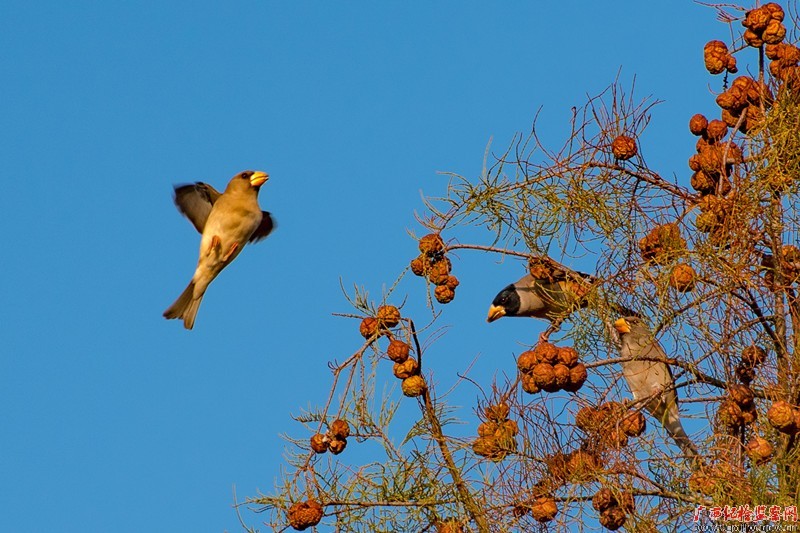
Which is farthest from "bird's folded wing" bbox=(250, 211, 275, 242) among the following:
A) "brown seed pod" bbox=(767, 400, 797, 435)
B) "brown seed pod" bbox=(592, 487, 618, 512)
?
"brown seed pod" bbox=(767, 400, 797, 435)

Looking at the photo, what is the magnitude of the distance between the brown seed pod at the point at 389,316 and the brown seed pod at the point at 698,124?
1.32 meters

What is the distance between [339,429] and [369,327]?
38 centimetres

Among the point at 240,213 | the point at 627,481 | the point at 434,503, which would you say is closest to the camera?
the point at 627,481

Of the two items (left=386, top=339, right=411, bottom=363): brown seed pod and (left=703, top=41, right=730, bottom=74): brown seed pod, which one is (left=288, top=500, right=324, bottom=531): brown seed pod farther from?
(left=703, top=41, right=730, bottom=74): brown seed pod

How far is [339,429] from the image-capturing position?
4.70m

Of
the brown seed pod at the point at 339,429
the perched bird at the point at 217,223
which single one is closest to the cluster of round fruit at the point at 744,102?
the brown seed pod at the point at 339,429

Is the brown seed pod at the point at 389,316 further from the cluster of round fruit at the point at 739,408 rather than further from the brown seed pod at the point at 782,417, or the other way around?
the brown seed pod at the point at 782,417

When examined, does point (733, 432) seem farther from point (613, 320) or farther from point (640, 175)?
point (640, 175)

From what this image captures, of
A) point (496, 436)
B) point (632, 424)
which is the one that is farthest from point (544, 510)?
point (632, 424)

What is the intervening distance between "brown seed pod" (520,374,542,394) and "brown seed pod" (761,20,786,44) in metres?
1.63

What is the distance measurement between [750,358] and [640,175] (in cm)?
83

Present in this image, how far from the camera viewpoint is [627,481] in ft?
14.9

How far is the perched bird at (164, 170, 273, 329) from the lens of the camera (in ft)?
27.6

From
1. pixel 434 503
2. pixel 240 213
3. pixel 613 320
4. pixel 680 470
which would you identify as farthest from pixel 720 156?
pixel 240 213
